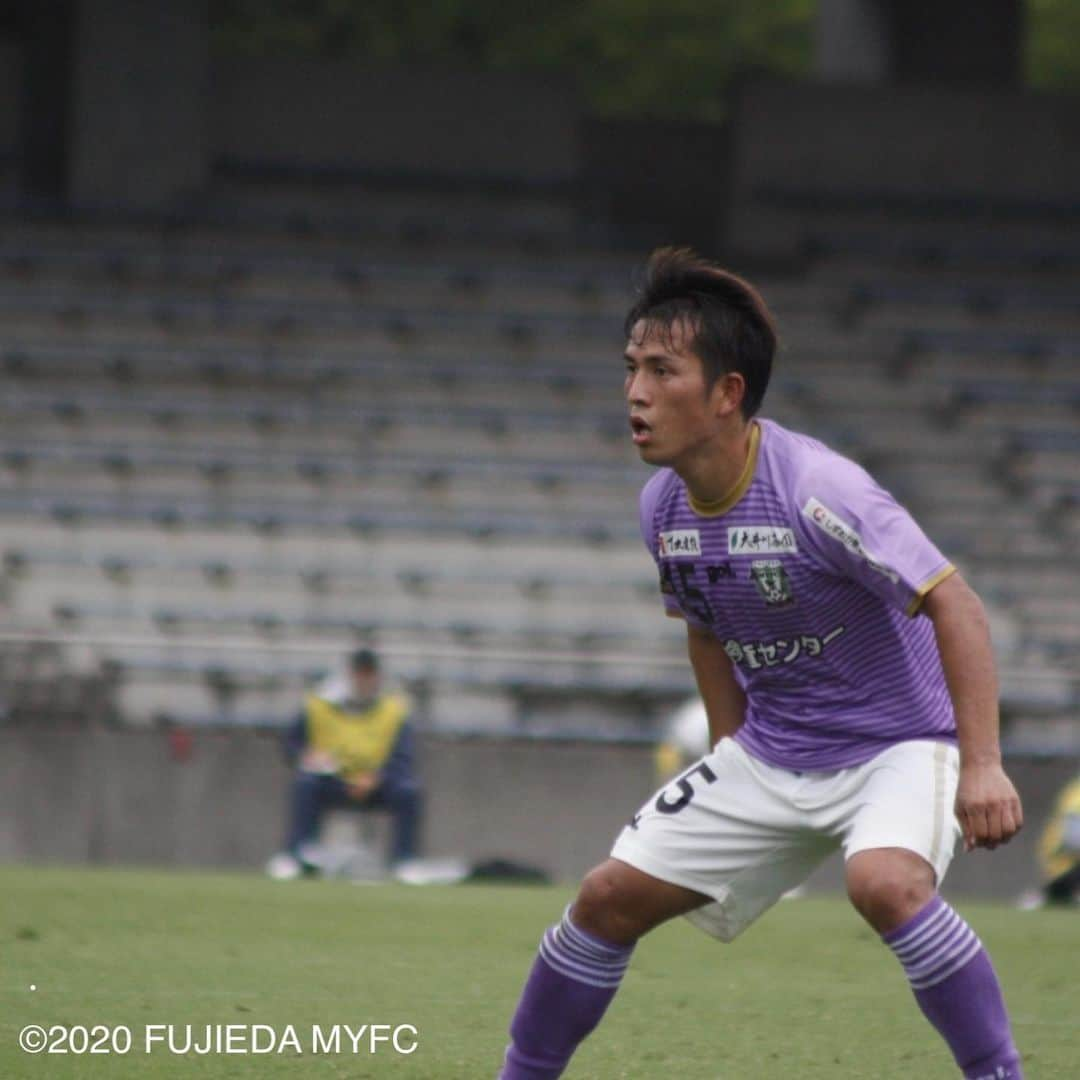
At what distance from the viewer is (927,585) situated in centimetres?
455

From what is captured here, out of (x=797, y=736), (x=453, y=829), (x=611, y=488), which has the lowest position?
(x=453, y=829)

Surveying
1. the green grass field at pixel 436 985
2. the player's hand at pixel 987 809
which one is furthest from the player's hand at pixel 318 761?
the player's hand at pixel 987 809

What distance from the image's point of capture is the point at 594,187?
23656 millimetres

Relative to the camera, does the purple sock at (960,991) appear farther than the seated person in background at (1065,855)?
No

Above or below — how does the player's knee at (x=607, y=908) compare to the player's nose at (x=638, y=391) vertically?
below

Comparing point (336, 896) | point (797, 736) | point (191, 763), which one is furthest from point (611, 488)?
point (797, 736)

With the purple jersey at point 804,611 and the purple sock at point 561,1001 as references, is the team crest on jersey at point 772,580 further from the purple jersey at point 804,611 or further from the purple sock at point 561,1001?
the purple sock at point 561,1001

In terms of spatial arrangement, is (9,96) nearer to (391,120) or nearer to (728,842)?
(391,120)

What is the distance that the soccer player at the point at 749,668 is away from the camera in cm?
478

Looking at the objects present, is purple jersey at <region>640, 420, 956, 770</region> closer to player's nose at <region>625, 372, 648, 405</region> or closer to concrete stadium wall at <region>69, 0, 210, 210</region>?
player's nose at <region>625, 372, 648, 405</region>

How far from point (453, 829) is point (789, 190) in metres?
10.2

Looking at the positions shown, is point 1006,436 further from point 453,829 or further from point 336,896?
point 336,896

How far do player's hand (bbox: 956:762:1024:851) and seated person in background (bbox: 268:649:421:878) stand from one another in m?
9.30

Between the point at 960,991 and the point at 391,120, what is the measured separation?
18.9m
